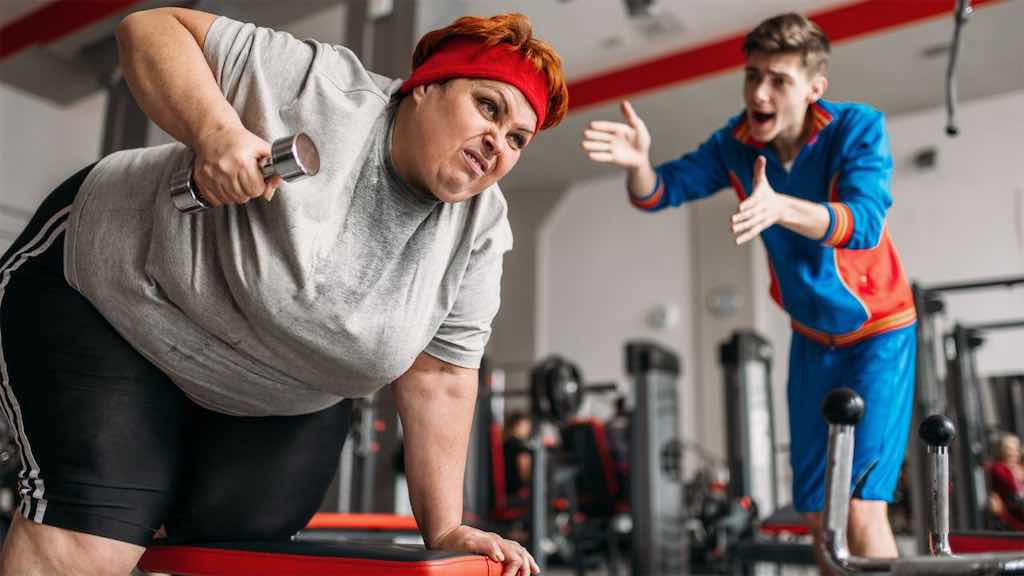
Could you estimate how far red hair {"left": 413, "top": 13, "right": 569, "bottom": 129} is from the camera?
0.95 meters

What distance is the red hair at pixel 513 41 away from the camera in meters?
0.95

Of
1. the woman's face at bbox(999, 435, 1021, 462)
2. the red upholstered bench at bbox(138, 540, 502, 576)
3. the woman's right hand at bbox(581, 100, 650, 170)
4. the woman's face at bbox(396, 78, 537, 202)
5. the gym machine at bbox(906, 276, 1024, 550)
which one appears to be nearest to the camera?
the red upholstered bench at bbox(138, 540, 502, 576)

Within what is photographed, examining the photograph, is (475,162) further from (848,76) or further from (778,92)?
(848,76)

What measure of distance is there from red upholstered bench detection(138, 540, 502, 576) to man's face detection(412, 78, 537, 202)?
0.38 meters

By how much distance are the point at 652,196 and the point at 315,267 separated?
80 cm

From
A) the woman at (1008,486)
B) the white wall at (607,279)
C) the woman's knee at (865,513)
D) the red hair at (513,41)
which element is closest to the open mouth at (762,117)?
the red hair at (513,41)

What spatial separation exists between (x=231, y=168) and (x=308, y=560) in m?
0.40

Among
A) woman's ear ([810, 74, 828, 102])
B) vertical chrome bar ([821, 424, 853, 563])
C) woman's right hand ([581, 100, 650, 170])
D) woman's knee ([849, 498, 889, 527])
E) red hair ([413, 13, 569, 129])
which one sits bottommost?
woman's knee ([849, 498, 889, 527])

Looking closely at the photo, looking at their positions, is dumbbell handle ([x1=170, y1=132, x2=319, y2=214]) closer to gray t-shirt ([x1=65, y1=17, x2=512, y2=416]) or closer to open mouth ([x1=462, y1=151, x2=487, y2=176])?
gray t-shirt ([x1=65, y1=17, x2=512, y2=416])

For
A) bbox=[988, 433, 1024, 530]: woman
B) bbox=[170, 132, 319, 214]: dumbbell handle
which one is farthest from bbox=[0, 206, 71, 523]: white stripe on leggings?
bbox=[988, 433, 1024, 530]: woman

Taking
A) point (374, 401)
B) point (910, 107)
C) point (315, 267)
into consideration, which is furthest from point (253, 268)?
point (374, 401)

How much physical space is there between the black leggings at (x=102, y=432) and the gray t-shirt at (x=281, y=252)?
34mm

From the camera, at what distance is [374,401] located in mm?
3568

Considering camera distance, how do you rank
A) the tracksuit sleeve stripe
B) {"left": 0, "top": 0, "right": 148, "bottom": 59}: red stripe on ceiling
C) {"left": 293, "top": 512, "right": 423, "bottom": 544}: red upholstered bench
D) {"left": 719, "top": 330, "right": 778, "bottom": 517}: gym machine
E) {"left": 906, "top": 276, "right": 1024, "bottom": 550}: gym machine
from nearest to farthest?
1. the tracksuit sleeve stripe
2. {"left": 293, "top": 512, "right": 423, "bottom": 544}: red upholstered bench
3. {"left": 906, "top": 276, "right": 1024, "bottom": 550}: gym machine
4. {"left": 719, "top": 330, "right": 778, "bottom": 517}: gym machine
5. {"left": 0, "top": 0, "right": 148, "bottom": 59}: red stripe on ceiling
